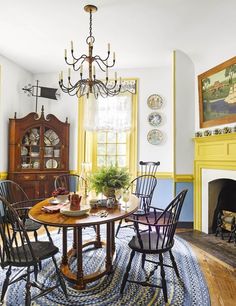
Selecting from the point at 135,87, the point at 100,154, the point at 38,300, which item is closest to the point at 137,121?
the point at 135,87

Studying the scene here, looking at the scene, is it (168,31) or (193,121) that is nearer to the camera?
(168,31)

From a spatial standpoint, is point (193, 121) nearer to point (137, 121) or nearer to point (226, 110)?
point (226, 110)

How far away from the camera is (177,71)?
4.05m

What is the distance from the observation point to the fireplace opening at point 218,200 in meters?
3.77

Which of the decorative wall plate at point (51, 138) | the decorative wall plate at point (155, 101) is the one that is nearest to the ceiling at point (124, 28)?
the decorative wall plate at point (155, 101)

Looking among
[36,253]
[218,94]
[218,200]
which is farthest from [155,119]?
[36,253]

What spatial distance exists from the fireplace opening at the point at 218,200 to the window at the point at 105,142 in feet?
4.91

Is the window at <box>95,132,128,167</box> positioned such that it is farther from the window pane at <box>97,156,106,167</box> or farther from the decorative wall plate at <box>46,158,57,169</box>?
the decorative wall plate at <box>46,158,57,169</box>

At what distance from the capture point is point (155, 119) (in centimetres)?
461

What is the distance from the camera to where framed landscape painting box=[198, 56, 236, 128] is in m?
3.28

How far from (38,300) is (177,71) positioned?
→ 374 cm

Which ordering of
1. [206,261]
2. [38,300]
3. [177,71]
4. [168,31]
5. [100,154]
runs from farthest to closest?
[100,154] → [177,71] → [168,31] → [206,261] → [38,300]

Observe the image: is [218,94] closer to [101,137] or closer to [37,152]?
[101,137]

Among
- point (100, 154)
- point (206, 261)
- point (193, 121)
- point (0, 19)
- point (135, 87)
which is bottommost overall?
point (206, 261)
